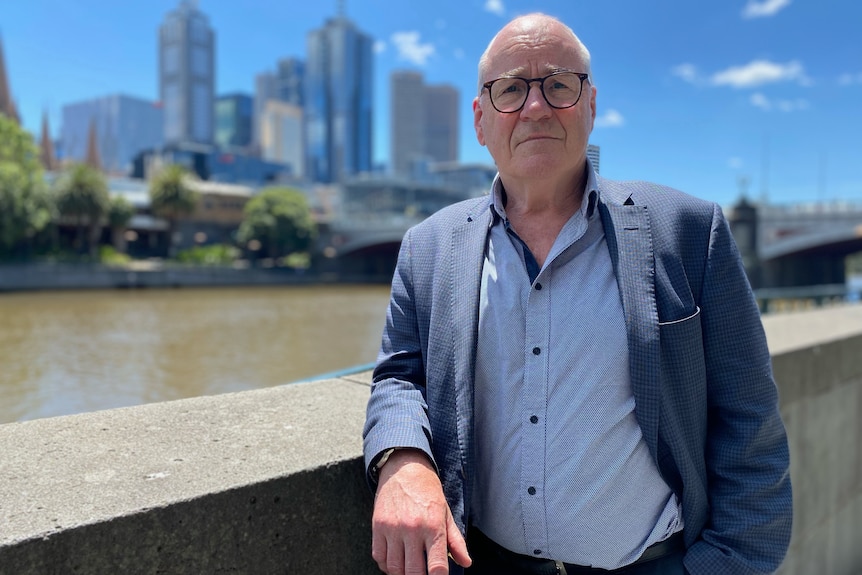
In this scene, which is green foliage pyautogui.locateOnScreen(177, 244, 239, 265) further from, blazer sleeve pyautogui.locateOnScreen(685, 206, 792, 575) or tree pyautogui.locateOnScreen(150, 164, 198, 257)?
blazer sleeve pyautogui.locateOnScreen(685, 206, 792, 575)

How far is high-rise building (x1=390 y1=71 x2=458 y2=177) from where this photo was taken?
18588 cm

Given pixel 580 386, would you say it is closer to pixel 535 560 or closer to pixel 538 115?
pixel 535 560

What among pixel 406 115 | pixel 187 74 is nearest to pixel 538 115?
pixel 406 115

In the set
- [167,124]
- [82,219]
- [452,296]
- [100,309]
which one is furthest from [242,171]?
[452,296]

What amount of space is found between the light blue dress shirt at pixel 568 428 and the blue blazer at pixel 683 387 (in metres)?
0.04

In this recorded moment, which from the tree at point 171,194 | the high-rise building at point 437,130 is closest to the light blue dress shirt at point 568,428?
the tree at point 171,194

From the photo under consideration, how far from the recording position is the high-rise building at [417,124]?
186m

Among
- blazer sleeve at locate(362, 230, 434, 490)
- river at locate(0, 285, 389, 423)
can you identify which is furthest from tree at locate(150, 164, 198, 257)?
blazer sleeve at locate(362, 230, 434, 490)

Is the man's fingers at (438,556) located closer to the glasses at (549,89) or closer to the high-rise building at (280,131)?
the glasses at (549,89)

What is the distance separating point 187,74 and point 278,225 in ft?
475

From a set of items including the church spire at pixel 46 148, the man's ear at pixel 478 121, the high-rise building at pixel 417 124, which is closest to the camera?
the man's ear at pixel 478 121

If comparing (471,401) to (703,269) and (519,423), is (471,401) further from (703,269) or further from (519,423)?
(703,269)

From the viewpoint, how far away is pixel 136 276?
39.1 metres

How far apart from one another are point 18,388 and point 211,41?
19422cm
